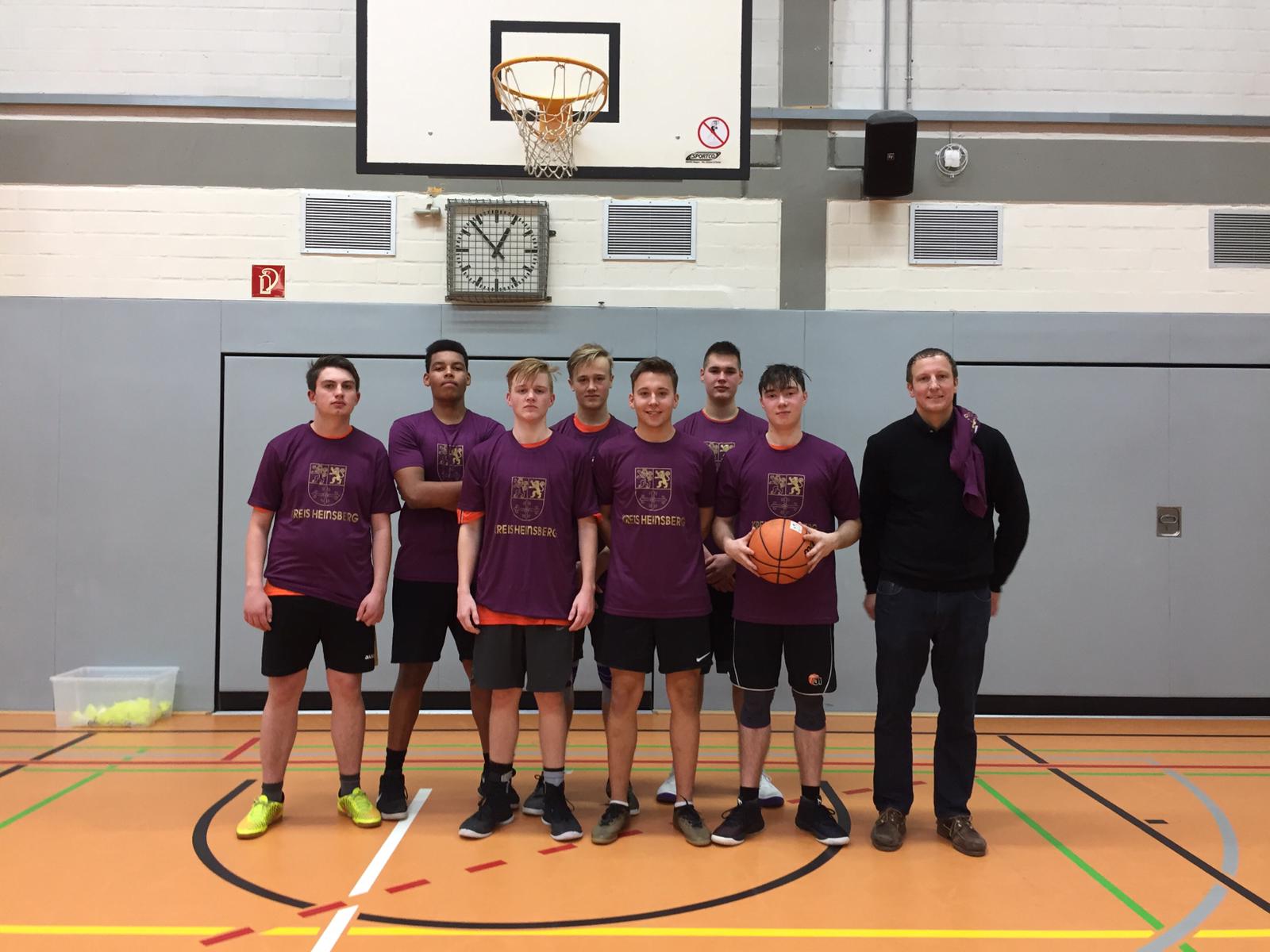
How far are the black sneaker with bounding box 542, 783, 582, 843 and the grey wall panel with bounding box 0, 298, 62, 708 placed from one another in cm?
389

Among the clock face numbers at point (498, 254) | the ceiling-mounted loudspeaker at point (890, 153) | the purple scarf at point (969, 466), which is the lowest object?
the purple scarf at point (969, 466)

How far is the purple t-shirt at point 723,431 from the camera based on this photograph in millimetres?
4105

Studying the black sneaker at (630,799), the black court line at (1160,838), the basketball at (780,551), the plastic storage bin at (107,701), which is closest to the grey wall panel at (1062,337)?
the black court line at (1160,838)

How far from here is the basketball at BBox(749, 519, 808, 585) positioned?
3426 mm

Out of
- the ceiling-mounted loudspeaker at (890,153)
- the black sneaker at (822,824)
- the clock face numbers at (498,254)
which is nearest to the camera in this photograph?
the black sneaker at (822,824)

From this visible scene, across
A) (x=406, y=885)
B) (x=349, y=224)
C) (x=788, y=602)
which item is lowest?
(x=406, y=885)

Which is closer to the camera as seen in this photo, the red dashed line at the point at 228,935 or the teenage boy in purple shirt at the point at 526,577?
the red dashed line at the point at 228,935

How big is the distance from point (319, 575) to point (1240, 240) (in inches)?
→ 239

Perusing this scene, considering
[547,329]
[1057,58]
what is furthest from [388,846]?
Result: [1057,58]

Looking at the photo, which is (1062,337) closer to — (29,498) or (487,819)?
(487,819)

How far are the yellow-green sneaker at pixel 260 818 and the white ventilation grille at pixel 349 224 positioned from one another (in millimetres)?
3515

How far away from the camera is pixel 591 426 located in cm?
407

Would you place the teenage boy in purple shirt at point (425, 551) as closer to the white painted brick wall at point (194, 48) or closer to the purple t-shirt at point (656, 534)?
the purple t-shirt at point (656, 534)

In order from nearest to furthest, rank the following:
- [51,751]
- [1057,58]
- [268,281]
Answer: [51,751] < [268,281] < [1057,58]
